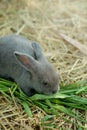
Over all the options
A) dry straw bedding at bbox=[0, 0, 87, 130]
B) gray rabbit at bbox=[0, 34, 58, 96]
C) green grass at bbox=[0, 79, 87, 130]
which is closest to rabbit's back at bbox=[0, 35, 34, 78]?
gray rabbit at bbox=[0, 34, 58, 96]

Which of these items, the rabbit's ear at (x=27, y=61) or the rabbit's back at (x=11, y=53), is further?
the rabbit's back at (x=11, y=53)

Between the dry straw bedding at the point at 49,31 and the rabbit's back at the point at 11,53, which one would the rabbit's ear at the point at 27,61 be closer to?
the rabbit's back at the point at 11,53

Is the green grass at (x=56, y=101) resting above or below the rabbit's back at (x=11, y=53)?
below

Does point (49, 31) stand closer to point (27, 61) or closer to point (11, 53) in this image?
point (11, 53)

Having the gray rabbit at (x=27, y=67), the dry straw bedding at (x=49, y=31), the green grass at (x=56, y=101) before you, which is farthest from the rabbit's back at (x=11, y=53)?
the dry straw bedding at (x=49, y=31)

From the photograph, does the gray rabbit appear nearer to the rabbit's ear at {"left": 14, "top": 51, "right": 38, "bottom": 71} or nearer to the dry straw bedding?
the rabbit's ear at {"left": 14, "top": 51, "right": 38, "bottom": 71}

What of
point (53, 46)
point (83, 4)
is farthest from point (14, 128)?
point (83, 4)

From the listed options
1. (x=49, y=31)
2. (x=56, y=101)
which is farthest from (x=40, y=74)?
(x=49, y=31)

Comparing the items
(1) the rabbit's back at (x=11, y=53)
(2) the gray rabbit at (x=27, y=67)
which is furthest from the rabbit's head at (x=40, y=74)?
(1) the rabbit's back at (x=11, y=53)
